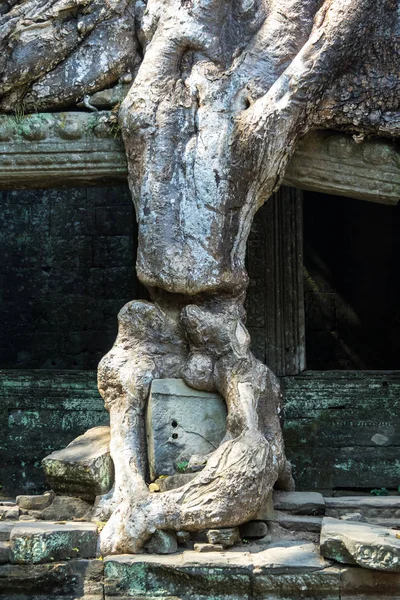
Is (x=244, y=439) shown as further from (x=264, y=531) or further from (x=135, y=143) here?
(x=135, y=143)

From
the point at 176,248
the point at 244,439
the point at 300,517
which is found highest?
the point at 176,248

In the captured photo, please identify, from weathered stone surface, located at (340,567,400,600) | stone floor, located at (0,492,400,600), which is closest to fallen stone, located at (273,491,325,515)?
stone floor, located at (0,492,400,600)

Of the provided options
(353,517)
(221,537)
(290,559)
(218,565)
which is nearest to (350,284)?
(353,517)

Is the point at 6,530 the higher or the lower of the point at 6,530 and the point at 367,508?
the higher

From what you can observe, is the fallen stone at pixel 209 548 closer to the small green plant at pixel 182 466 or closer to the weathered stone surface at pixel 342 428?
the small green plant at pixel 182 466

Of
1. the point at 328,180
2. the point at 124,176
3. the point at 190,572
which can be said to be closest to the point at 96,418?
the point at 124,176

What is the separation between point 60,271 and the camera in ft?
31.5

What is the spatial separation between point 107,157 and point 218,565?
254 centimetres

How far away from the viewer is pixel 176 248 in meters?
5.43

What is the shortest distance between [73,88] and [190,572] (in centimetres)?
289

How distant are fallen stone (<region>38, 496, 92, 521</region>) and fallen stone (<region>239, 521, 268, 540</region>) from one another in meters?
0.76

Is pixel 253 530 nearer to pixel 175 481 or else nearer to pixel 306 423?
pixel 175 481

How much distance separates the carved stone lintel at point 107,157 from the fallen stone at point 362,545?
6.93 ft

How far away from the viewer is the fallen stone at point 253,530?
15.8ft
